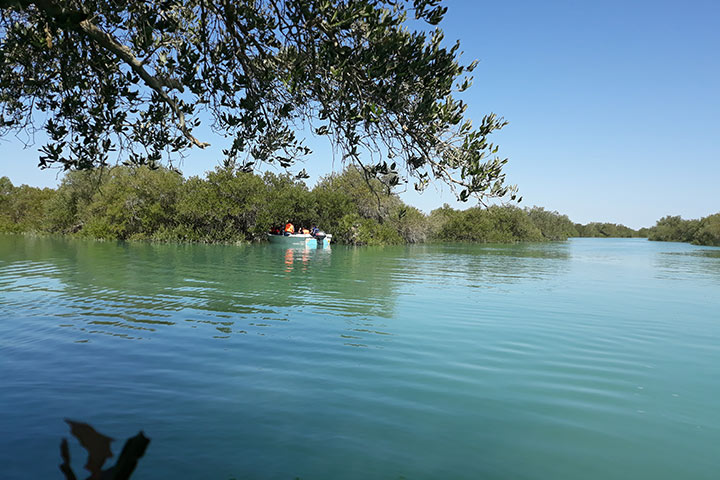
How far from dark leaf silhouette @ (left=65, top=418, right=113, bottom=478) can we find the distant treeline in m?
41.4

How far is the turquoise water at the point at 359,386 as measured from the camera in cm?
469

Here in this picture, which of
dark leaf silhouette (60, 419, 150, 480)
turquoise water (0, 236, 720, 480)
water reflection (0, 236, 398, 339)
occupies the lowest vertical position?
turquoise water (0, 236, 720, 480)

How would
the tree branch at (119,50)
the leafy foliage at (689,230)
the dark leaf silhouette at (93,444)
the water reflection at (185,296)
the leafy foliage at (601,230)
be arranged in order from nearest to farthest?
the dark leaf silhouette at (93,444), the tree branch at (119,50), the water reflection at (185,296), the leafy foliage at (689,230), the leafy foliage at (601,230)

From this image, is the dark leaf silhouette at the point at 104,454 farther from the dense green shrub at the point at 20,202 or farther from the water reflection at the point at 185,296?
the dense green shrub at the point at 20,202

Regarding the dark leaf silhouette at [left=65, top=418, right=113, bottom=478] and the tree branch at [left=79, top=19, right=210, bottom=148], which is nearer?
the dark leaf silhouette at [left=65, top=418, right=113, bottom=478]

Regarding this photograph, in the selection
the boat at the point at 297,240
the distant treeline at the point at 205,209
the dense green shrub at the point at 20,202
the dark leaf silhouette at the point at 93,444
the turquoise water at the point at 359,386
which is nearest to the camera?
the dark leaf silhouette at the point at 93,444

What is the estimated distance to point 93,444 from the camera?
1173 mm

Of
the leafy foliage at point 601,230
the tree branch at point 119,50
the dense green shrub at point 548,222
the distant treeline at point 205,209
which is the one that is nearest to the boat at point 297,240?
the distant treeline at point 205,209

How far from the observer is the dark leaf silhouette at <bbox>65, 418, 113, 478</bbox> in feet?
3.76

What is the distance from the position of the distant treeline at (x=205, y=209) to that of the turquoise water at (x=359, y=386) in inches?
1273

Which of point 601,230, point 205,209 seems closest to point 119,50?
point 205,209

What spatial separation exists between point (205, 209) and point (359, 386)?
43817mm

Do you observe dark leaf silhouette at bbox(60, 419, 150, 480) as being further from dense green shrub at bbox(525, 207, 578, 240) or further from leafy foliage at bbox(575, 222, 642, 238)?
leafy foliage at bbox(575, 222, 642, 238)

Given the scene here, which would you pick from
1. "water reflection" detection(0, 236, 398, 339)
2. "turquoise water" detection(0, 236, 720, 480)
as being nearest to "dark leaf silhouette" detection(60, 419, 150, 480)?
"turquoise water" detection(0, 236, 720, 480)
